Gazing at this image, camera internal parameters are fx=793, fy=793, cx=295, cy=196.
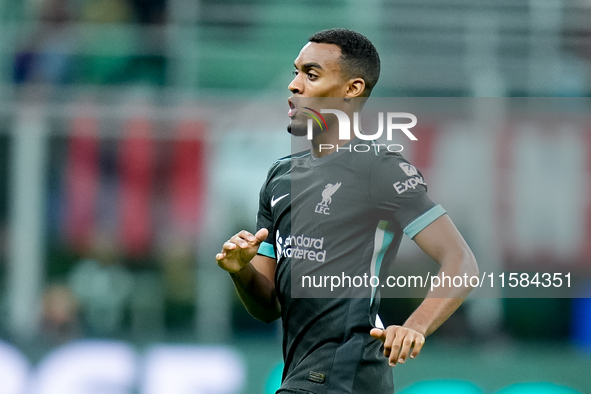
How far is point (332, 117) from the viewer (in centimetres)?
312

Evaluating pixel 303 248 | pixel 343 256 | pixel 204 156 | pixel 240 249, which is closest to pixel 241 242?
pixel 240 249

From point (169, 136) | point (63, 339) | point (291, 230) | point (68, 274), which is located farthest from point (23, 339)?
point (291, 230)

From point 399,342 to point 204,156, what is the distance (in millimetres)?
6446

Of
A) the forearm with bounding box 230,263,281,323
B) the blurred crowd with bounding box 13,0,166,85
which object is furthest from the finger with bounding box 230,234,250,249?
the blurred crowd with bounding box 13,0,166,85

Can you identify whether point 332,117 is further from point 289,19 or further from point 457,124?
point 289,19

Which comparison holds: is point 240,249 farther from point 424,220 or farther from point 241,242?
point 424,220

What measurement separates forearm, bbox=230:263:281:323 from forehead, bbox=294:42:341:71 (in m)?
0.83

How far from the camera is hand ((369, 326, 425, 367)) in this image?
2.37 meters

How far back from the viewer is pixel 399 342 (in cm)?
238

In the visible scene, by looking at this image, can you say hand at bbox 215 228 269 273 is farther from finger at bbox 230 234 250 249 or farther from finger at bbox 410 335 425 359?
finger at bbox 410 335 425 359

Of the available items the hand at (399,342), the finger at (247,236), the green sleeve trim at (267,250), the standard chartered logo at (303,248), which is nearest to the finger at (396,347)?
the hand at (399,342)

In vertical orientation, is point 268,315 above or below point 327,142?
below

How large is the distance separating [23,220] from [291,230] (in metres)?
5.93

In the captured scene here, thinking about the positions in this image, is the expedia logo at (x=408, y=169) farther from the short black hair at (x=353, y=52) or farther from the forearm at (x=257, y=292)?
the forearm at (x=257, y=292)
